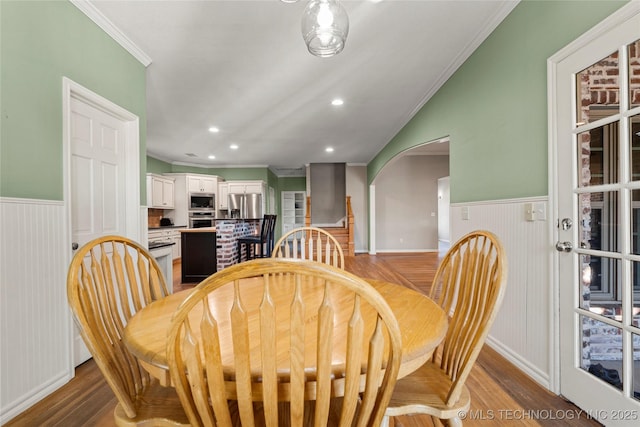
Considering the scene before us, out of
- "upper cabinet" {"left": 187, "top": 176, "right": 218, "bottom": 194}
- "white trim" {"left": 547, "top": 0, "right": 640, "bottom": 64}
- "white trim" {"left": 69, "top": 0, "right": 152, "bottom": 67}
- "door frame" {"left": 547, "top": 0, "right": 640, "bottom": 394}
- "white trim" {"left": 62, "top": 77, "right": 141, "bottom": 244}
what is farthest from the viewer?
"upper cabinet" {"left": 187, "top": 176, "right": 218, "bottom": 194}

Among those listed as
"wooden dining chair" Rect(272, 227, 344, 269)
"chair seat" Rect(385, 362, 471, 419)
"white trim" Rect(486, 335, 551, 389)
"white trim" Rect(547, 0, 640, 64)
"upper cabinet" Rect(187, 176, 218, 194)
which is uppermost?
"white trim" Rect(547, 0, 640, 64)

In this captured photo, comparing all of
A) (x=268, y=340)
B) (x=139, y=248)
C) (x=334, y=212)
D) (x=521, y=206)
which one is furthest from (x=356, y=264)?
(x=268, y=340)

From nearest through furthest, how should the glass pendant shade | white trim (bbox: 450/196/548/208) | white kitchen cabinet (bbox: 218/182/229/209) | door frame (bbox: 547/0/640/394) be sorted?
the glass pendant shade
door frame (bbox: 547/0/640/394)
white trim (bbox: 450/196/548/208)
white kitchen cabinet (bbox: 218/182/229/209)

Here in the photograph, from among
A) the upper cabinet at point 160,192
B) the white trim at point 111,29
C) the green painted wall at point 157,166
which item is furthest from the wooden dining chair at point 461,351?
the green painted wall at point 157,166

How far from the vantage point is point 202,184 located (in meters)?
7.38

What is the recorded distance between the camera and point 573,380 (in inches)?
60.7

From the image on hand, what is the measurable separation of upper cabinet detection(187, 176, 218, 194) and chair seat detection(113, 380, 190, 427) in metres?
6.82

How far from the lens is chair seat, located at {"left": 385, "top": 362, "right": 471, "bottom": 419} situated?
91cm

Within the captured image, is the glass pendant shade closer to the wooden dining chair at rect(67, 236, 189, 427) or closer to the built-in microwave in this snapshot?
the wooden dining chair at rect(67, 236, 189, 427)

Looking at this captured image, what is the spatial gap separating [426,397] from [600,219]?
4.38 ft

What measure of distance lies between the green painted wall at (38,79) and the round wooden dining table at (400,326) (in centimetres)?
127

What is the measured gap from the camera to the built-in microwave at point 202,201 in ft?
23.5

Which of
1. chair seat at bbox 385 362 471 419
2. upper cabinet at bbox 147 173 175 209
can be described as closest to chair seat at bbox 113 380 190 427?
chair seat at bbox 385 362 471 419

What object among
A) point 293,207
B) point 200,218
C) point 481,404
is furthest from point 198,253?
point 293,207
